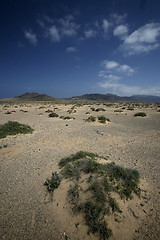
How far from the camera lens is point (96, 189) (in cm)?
415

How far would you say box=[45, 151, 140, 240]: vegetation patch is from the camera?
3615mm

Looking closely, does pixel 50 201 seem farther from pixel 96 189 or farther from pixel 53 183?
pixel 96 189

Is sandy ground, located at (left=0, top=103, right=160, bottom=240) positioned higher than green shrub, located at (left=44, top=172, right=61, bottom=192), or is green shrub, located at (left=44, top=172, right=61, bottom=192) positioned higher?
green shrub, located at (left=44, top=172, right=61, bottom=192)

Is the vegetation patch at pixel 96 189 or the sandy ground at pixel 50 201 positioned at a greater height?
the vegetation patch at pixel 96 189

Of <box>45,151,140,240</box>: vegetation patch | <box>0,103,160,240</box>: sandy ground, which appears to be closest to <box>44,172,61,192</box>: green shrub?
<box>45,151,140,240</box>: vegetation patch

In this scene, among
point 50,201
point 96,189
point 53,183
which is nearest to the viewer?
point 96,189

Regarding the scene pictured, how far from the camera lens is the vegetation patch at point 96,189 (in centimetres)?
362

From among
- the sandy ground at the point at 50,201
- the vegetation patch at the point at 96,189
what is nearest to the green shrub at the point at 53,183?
the vegetation patch at the point at 96,189

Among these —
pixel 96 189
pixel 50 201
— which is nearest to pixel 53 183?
pixel 50 201

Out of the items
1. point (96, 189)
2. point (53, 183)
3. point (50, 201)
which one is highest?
point (96, 189)

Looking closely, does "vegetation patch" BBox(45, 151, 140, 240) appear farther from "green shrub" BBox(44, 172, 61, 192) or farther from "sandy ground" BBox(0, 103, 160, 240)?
"sandy ground" BBox(0, 103, 160, 240)

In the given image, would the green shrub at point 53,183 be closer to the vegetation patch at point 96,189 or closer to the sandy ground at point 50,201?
the vegetation patch at point 96,189

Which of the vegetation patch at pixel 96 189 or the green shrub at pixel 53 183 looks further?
the green shrub at pixel 53 183

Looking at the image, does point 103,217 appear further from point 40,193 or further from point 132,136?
point 132,136
